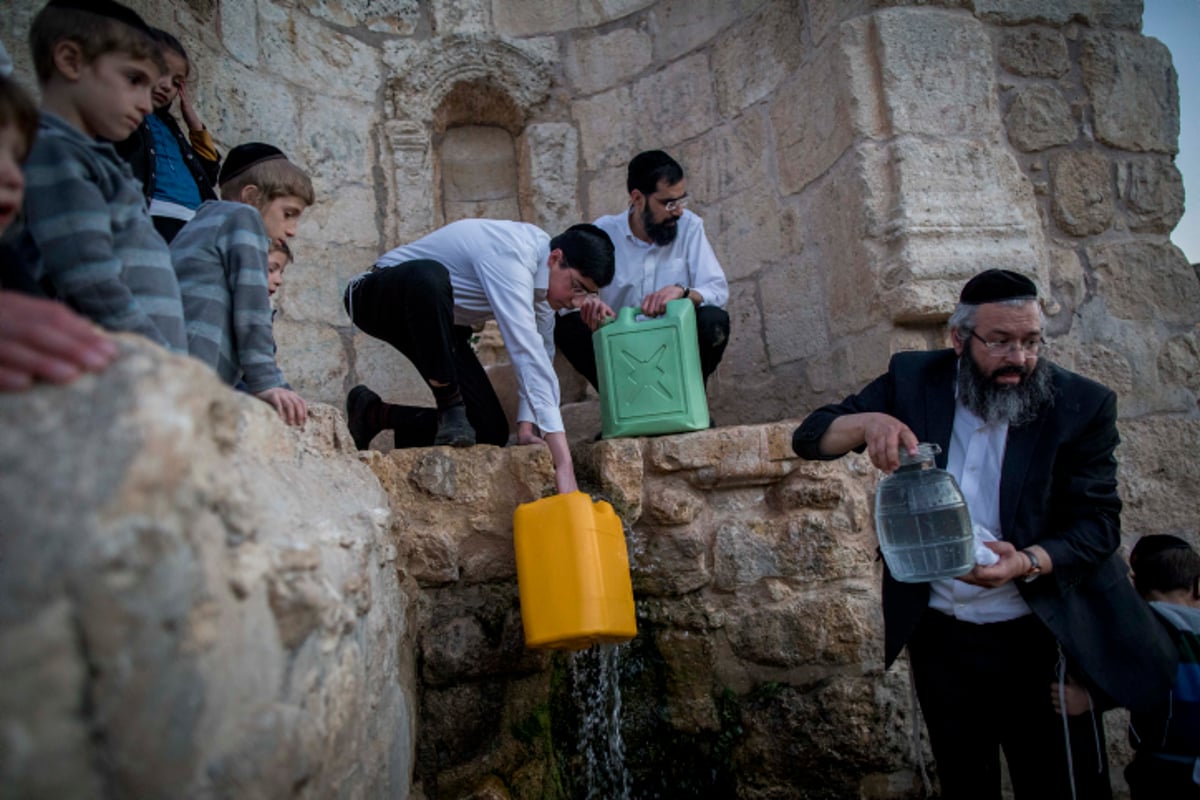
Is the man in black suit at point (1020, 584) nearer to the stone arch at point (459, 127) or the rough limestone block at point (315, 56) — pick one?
the stone arch at point (459, 127)

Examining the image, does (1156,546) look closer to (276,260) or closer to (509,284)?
(509,284)

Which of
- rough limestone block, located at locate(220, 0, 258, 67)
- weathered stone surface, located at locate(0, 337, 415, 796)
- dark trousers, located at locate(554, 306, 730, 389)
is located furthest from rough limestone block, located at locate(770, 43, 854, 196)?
weathered stone surface, located at locate(0, 337, 415, 796)

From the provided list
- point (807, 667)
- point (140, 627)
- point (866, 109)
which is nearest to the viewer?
point (140, 627)

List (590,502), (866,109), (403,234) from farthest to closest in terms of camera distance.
A: (403,234)
(866,109)
(590,502)

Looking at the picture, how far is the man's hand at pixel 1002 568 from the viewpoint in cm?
203

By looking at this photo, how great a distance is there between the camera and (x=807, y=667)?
10.3 ft

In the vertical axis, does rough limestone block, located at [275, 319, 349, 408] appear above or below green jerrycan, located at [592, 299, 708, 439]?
above

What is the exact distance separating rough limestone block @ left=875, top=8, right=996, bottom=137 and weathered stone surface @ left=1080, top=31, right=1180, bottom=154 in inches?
21.7

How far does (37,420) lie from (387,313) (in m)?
2.32

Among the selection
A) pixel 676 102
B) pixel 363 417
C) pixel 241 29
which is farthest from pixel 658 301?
pixel 241 29

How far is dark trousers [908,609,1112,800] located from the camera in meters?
2.15

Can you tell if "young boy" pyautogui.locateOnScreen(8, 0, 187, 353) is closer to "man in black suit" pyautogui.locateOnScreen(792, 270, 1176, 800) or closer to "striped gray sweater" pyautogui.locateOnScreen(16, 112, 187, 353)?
"striped gray sweater" pyautogui.locateOnScreen(16, 112, 187, 353)

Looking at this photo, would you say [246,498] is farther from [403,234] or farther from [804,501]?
[403,234]

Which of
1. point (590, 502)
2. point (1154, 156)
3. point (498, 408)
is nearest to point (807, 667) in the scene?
point (590, 502)
